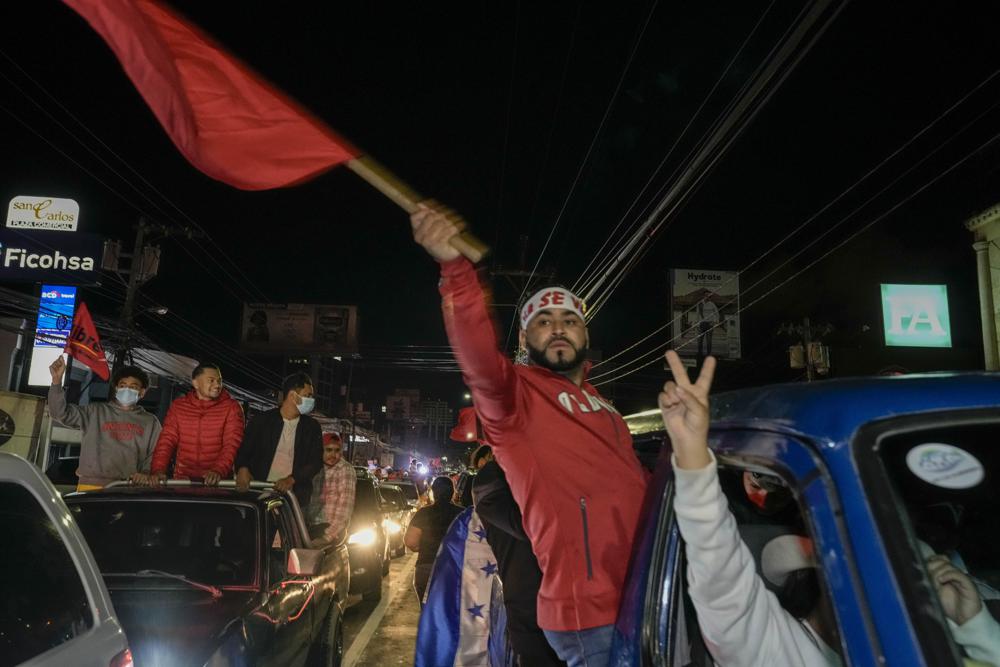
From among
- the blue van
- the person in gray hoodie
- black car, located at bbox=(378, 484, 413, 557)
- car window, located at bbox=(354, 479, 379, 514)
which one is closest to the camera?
the blue van

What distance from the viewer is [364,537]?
9.58 m

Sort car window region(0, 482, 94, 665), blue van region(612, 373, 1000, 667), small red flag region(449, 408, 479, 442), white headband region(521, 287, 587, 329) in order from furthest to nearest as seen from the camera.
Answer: small red flag region(449, 408, 479, 442) → white headband region(521, 287, 587, 329) → car window region(0, 482, 94, 665) → blue van region(612, 373, 1000, 667)

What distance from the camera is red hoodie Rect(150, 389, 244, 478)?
587cm

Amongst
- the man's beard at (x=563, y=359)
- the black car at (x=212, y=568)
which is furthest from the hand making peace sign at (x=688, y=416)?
the black car at (x=212, y=568)

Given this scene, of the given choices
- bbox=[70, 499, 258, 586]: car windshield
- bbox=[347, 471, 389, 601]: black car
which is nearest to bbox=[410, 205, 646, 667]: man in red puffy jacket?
bbox=[70, 499, 258, 586]: car windshield

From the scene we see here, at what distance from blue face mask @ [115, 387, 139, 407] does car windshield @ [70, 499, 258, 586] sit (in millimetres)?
1832

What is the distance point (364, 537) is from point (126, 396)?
434 cm

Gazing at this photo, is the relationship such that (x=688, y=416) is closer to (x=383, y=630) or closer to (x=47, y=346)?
(x=383, y=630)

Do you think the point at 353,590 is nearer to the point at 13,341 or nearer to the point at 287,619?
the point at 287,619

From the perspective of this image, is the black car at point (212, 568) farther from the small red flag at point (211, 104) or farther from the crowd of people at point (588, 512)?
the small red flag at point (211, 104)

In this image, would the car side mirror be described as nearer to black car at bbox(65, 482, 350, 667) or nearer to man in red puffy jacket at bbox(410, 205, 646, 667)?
black car at bbox(65, 482, 350, 667)

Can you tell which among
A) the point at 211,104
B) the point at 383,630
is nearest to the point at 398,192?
the point at 211,104

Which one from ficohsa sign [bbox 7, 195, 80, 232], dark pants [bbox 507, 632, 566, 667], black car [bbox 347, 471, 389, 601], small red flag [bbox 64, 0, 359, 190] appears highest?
ficohsa sign [bbox 7, 195, 80, 232]

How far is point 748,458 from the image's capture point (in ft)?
5.30
